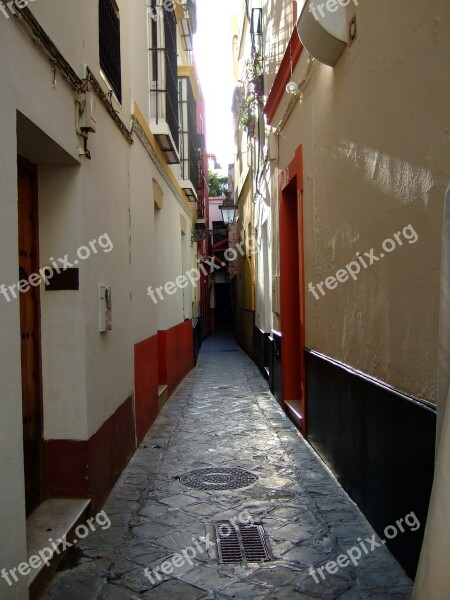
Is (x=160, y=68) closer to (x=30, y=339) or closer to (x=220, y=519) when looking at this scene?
(x=30, y=339)

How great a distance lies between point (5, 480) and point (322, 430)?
3662 millimetres

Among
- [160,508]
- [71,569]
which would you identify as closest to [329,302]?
[160,508]

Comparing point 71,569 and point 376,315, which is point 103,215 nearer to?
point 376,315

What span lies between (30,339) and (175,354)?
269 inches

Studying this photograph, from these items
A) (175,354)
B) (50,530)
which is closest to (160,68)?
(175,354)

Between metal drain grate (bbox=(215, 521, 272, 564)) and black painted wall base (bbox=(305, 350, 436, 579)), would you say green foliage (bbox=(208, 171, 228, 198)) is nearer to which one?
black painted wall base (bbox=(305, 350, 436, 579))

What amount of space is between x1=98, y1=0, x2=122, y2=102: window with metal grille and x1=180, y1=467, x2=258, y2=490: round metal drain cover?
369 cm

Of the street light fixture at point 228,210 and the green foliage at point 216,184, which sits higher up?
the green foliage at point 216,184

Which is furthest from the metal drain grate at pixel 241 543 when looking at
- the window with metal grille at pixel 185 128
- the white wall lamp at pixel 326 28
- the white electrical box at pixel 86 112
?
the window with metal grille at pixel 185 128

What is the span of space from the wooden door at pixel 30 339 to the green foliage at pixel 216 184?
32.2 m

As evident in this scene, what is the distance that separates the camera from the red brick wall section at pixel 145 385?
6.60 meters

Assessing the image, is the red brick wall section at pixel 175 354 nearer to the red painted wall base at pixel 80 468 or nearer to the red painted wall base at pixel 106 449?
the red painted wall base at pixel 106 449

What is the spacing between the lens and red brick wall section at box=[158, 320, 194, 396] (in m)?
9.67

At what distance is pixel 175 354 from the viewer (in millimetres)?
10875
